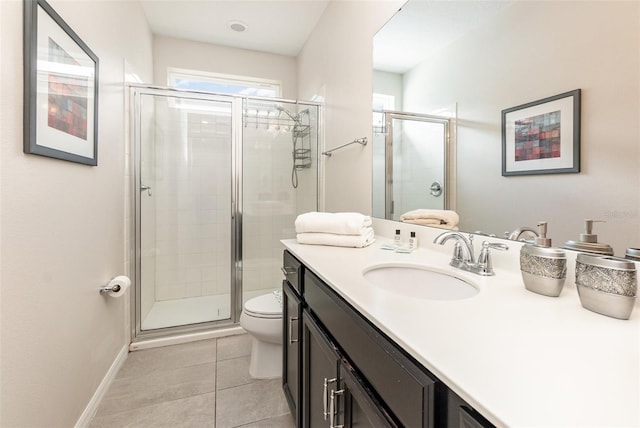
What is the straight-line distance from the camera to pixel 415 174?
1.45m

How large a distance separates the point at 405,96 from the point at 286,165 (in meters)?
1.56

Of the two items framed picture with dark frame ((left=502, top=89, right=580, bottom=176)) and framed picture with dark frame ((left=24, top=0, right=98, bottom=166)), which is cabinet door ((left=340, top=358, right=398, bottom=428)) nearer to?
framed picture with dark frame ((left=502, top=89, right=580, bottom=176))

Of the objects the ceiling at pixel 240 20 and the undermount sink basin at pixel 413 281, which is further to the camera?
the ceiling at pixel 240 20

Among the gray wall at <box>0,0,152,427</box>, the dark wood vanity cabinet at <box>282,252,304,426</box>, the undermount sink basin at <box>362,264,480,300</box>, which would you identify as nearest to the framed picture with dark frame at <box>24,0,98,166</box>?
the gray wall at <box>0,0,152,427</box>

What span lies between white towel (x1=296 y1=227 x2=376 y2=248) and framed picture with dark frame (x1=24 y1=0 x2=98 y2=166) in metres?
1.07

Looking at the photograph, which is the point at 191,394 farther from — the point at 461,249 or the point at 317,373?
the point at 461,249

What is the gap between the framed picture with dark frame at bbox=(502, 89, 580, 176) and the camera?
2.61ft

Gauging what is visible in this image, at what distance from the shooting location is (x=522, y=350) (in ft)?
1.56

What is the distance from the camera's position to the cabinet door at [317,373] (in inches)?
33.8

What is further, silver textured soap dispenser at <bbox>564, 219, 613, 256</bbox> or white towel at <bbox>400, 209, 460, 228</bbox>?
white towel at <bbox>400, 209, 460, 228</bbox>

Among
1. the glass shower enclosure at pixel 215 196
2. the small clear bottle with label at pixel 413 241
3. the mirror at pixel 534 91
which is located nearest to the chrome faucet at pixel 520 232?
the mirror at pixel 534 91

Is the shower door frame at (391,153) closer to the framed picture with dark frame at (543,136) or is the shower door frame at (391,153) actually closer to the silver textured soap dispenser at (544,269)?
the framed picture with dark frame at (543,136)

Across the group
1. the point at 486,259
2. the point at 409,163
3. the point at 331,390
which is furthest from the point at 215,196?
the point at 486,259

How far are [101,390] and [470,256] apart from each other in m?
1.96
